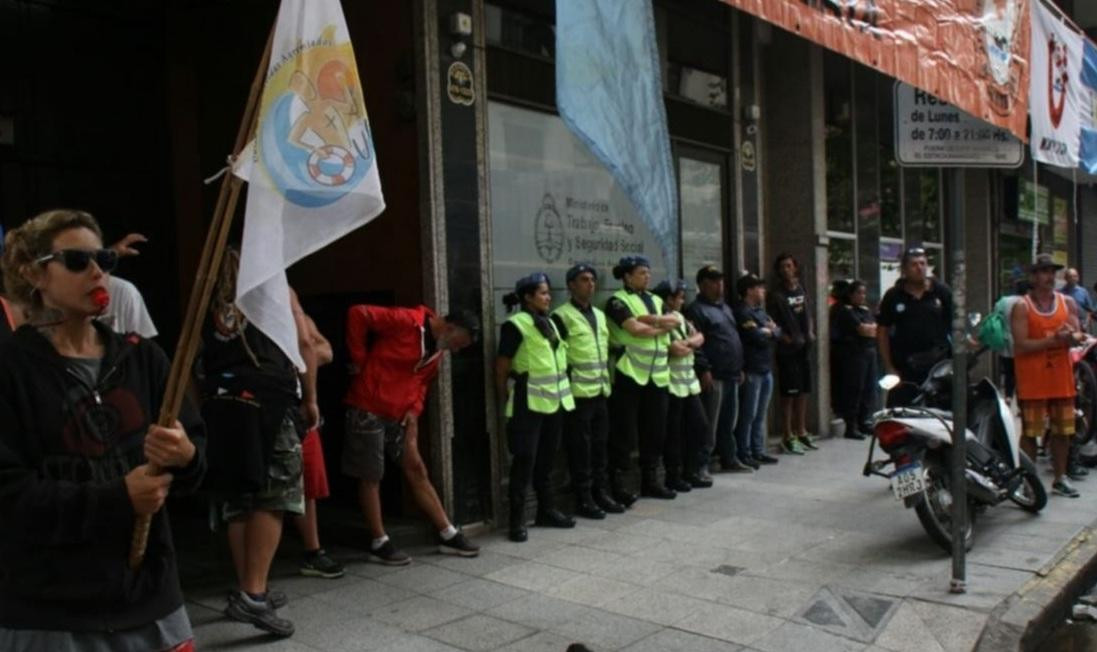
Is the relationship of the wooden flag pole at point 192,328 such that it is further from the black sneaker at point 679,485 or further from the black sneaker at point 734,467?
the black sneaker at point 734,467

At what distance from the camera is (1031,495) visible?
6.94 m

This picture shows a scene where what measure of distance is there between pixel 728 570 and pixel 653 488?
6.56 feet

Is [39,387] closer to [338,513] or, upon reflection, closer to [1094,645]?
[338,513]

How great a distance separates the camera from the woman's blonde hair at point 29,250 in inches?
91.8

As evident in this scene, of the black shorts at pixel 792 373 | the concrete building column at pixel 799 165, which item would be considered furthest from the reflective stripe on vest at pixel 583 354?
the concrete building column at pixel 799 165

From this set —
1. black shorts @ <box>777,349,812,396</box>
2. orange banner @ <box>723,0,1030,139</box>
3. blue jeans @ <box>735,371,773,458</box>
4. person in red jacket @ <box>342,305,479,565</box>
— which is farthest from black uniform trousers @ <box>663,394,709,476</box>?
orange banner @ <box>723,0,1030,139</box>

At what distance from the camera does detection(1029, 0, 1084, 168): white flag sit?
814cm

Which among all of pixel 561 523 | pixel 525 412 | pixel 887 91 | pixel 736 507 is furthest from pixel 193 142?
pixel 887 91

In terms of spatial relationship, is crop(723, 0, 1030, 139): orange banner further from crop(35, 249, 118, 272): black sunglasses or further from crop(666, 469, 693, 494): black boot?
crop(666, 469, 693, 494): black boot

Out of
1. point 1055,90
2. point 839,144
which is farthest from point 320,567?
point 839,144

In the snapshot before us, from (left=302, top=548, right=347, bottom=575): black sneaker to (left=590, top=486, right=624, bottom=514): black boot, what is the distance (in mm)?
2227

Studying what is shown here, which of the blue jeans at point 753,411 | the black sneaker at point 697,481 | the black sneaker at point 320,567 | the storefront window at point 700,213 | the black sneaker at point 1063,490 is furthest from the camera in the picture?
the storefront window at point 700,213

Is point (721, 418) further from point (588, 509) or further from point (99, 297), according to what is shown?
point (99, 297)

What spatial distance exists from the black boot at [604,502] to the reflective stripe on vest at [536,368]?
0.99 meters
